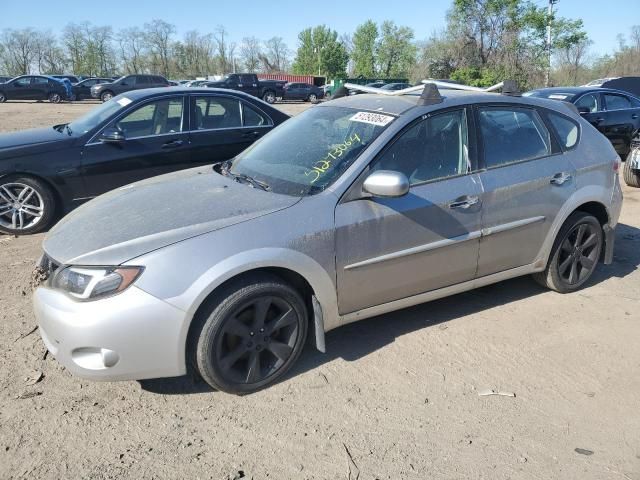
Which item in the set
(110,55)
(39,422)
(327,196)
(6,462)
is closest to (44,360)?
(39,422)

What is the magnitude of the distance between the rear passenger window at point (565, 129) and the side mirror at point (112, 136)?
4.44 meters

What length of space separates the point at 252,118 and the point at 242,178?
3.40 meters

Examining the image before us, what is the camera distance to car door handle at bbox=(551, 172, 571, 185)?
4.08 metres

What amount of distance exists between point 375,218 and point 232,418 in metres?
1.42

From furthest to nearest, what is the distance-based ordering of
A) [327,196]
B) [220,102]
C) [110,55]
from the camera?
[110,55] < [220,102] < [327,196]

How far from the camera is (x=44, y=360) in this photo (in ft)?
11.3

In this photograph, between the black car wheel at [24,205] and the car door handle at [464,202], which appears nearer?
the car door handle at [464,202]

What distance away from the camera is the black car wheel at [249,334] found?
289 centimetres

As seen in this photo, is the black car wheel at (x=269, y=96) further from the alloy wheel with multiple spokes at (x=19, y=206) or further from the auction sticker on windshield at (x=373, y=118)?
the auction sticker on windshield at (x=373, y=118)

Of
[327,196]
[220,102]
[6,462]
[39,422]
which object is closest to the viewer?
[6,462]

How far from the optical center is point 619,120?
1051 cm

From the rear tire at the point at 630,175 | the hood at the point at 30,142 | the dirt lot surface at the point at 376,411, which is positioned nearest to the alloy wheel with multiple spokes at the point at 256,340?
the dirt lot surface at the point at 376,411

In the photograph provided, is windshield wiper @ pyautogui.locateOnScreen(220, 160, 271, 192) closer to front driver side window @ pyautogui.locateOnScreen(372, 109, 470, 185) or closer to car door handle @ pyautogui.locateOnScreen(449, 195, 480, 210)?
front driver side window @ pyautogui.locateOnScreen(372, 109, 470, 185)

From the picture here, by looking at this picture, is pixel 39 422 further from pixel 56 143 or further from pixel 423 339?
pixel 56 143
